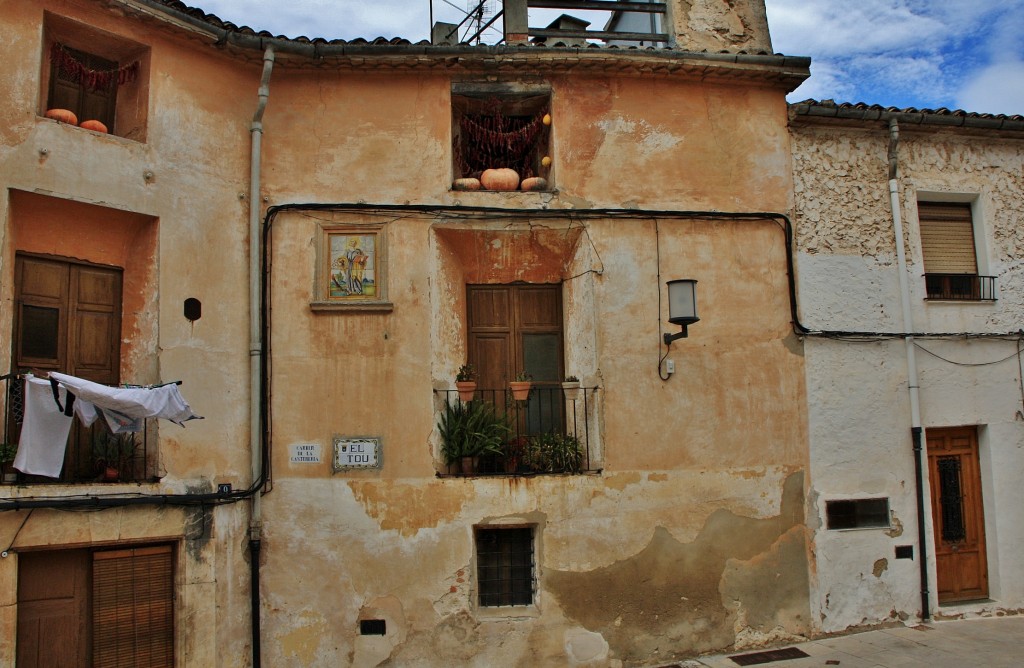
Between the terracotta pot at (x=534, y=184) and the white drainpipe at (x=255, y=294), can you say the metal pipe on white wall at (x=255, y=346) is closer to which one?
the white drainpipe at (x=255, y=294)

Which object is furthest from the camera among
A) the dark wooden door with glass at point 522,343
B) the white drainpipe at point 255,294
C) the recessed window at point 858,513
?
the dark wooden door with glass at point 522,343

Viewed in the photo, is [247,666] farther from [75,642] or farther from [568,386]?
[568,386]

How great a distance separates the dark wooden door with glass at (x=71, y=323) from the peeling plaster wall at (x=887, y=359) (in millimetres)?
7702

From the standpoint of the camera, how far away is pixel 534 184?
9141 mm

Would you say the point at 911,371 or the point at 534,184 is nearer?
the point at 534,184

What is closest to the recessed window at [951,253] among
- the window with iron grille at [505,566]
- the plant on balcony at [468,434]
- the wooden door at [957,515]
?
the wooden door at [957,515]

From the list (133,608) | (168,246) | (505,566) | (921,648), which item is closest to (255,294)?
(168,246)

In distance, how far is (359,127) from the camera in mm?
8797

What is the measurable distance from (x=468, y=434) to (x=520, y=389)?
30.9 inches

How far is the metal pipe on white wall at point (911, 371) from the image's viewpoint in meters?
9.08

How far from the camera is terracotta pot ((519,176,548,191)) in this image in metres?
9.15

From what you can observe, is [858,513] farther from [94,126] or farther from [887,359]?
[94,126]

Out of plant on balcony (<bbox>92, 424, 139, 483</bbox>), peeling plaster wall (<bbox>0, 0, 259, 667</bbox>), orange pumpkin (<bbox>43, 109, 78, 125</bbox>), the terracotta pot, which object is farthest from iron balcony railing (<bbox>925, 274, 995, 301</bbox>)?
orange pumpkin (<bbox>43, 109, 78, 125</bbox>)

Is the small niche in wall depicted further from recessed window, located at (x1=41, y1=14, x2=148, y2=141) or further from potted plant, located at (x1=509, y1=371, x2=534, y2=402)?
recessed window, located at (x1=41, y1=14, x2=148, y2=141)
